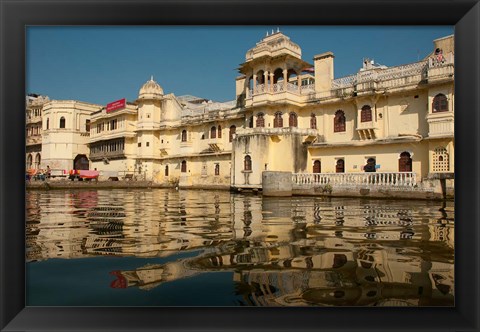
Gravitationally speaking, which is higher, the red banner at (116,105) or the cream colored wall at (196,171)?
the red banner at (116,105)

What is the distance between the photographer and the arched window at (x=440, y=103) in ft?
63.7

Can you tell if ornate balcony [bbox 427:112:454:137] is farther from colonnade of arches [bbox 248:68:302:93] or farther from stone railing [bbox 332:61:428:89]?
colonnade of arches [bbox 248:68:302:93]

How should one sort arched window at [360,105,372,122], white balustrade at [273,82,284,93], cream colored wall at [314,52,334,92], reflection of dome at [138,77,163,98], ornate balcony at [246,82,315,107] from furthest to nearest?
1. reflection of dome at [138,77,163,98]
2. white balustrade at [273,82,284,93]
3. ornate balcony at [246,82,315,107]
4. cream colored wall at [314,52,334,92]
5. arched window at [360,105,372,122]

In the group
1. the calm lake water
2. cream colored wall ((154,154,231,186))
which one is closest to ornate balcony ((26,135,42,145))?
cream colored wall ((154,154,231,186))

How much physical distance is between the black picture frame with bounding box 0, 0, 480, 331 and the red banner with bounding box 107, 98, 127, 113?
41.8 m

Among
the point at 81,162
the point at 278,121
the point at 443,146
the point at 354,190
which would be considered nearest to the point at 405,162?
the point at 443,146

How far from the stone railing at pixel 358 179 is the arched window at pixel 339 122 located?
5.98 meters

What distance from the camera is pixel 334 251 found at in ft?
16.4

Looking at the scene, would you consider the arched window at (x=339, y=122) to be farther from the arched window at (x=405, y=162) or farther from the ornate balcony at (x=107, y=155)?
the ornate balcony at (x=107, y=155)

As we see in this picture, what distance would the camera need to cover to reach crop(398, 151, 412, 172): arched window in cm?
2108

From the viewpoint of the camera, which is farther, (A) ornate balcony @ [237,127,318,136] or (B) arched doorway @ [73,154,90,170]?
(B) arched doorway @ [73,154,90,170]

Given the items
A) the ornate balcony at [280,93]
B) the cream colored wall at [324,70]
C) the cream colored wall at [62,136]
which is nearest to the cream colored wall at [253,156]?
the ornate balcony at [280,93]

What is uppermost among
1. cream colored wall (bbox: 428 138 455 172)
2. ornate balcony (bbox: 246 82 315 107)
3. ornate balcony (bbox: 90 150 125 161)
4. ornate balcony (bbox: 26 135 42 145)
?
ornate balcony (bbox: 246 82 315 107)
